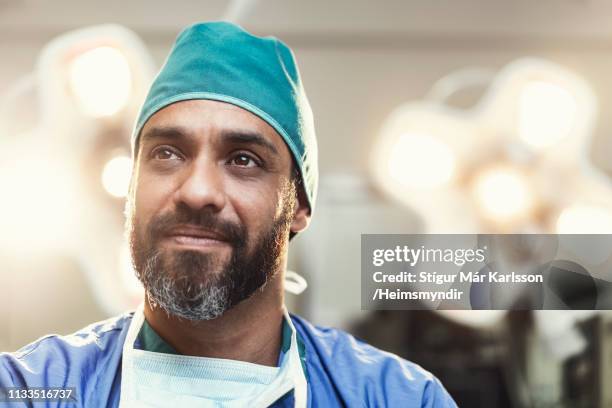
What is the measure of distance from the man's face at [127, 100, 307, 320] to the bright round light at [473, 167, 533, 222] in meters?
0.67

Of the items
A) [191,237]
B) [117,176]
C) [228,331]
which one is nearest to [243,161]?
[191,237]

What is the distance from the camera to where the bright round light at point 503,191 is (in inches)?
64.8

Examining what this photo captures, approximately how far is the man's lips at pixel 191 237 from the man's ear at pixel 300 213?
0.20 meters

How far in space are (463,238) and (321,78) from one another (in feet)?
1.53

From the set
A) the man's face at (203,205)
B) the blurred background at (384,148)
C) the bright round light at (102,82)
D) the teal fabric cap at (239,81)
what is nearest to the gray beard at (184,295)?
the man's face at (203,205)

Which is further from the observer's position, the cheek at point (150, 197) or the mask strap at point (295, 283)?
the mask strap at point (295, 283)

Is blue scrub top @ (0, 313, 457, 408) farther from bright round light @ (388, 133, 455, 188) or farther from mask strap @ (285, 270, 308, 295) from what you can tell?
bright round light @ (388, 133, 455, 188)

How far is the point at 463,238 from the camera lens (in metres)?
1.58

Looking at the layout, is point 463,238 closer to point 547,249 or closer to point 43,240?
point 547,249

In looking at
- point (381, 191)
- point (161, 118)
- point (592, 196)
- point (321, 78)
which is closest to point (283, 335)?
point (161, 118)

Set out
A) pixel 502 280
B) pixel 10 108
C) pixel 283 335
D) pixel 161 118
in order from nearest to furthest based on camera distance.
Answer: pixel 161 118 → pixel 283 335 → pixel 502 280 → pixel 10 108

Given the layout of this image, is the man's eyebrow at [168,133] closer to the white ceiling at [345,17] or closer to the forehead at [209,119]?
the forehead at [209,119]

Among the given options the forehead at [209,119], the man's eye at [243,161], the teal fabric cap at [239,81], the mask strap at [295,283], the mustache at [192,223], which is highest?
the teal fabric cap at [239,81]

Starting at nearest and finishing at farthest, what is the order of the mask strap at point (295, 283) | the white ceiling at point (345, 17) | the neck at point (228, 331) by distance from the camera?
the neck at point (228, 331) < the mask strap at point (295, 283) < the white ceiling at point (345, 17)
